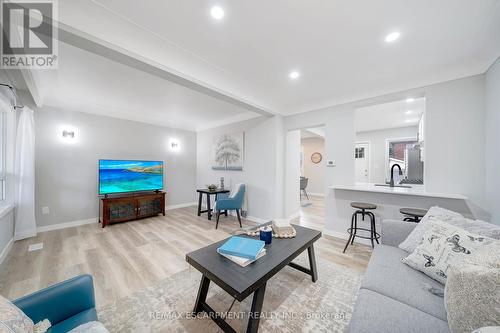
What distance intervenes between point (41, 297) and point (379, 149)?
25.3 ft


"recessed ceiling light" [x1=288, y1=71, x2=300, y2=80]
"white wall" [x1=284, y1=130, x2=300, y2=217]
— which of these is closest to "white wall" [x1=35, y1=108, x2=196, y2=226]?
"white wall" [x1=284, y1=130, x2=300, y2=217]

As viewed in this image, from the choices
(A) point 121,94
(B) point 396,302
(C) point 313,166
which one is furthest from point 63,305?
(C) point 313,166

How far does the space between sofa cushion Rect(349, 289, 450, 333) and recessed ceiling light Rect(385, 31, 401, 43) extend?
2242 mm

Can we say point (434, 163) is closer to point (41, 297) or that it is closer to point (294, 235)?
point (294, 235)

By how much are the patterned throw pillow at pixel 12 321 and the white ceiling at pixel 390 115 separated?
4.35 meters

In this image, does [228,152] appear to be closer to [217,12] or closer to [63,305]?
[217,12]

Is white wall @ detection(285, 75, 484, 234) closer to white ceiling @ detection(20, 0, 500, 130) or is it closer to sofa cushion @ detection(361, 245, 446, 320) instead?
white ceiling @ detection(20, 0, 500, 130)

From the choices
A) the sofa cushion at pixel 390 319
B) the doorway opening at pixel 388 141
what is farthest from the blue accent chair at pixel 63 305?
the doorway opening at pixel 388 141

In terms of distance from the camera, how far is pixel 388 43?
1873 millimetres

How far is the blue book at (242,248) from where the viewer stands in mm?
1420

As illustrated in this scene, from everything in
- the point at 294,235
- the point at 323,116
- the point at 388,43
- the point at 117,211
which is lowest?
the point at 117,211

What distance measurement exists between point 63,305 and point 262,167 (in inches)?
133

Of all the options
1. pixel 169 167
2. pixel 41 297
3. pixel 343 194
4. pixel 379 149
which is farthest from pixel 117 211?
pixel 379 149
